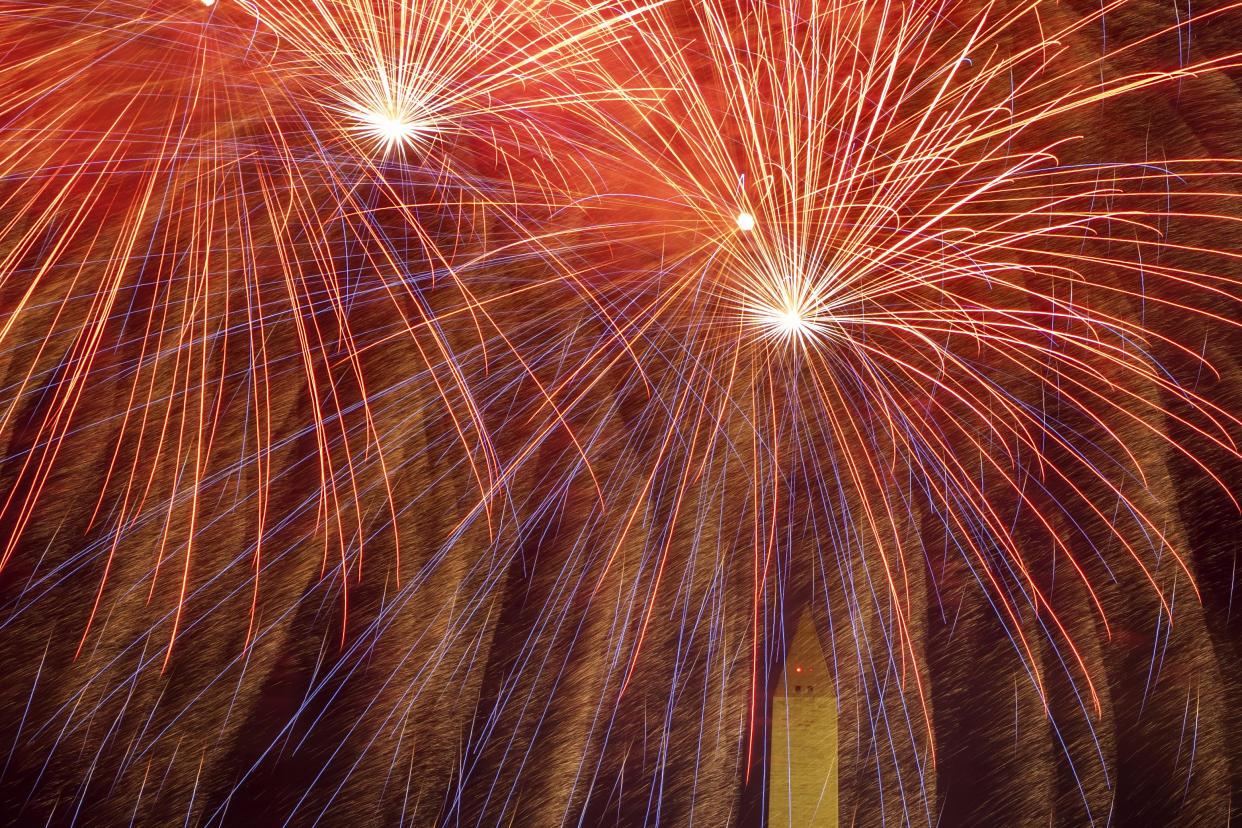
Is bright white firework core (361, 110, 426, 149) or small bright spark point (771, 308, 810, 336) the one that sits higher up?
bright white firework core (361, 110, 426, 149)

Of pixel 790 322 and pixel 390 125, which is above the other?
pixel 390 125

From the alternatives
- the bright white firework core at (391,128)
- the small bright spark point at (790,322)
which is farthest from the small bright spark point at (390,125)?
the small bright spark point at (790,322)

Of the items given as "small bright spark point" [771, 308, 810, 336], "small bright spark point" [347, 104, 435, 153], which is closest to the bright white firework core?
"small bright spark point" [347, 104, 435, 153]

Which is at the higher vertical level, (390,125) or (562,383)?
(390,125)

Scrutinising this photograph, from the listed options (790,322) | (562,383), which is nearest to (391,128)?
(562,383)

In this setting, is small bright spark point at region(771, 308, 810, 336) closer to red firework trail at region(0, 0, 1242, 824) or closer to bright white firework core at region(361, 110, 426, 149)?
red firework trail at region(0, 0, 1242, 824)

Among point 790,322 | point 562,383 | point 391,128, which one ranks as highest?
point 391,128

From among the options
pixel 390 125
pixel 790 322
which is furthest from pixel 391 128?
pixel 790 322

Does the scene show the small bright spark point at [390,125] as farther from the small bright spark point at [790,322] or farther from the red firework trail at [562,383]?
the small bright spark point at [790,322]

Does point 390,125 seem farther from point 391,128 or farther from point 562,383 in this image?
point 562,383

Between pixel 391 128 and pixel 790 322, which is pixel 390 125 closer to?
pixel 391 128

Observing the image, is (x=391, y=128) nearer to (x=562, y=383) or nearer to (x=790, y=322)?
(x=562, y=383)

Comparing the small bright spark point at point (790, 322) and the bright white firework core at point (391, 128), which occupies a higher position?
the bright white firework core at point (391, 128)
